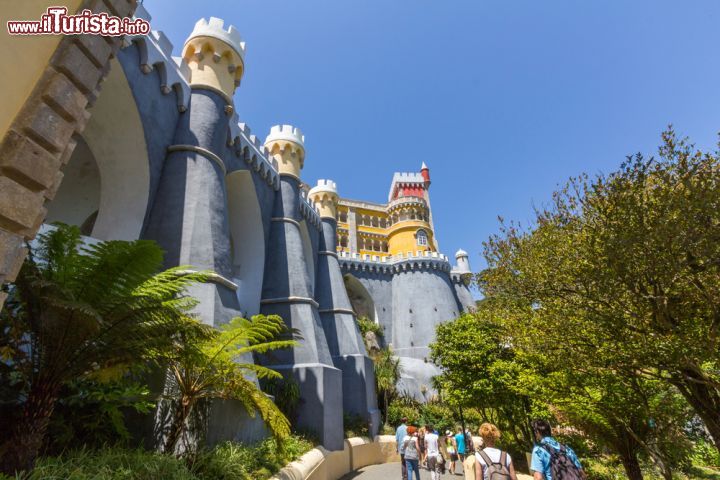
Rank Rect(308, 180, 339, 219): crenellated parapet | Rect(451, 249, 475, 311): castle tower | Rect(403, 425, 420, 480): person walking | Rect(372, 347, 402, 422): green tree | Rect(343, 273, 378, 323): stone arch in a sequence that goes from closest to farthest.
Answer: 1. Rect(403, 425, 420, 480): person walking
2. Rect(372, 347, 402, 422): green tree
3. Rect(308, 180, 339, 219): crenellated parapet
4. Rect(343, 273, 378, 323): stone arch
5. Rect(451, 249, 475, 311): castle tower

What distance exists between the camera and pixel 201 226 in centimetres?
938

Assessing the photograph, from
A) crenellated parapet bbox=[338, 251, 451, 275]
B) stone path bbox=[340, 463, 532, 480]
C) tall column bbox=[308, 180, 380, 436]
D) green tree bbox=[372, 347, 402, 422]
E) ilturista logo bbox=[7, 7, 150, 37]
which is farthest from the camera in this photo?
crenellated parapet bbox=[338, 251, 451, 275]

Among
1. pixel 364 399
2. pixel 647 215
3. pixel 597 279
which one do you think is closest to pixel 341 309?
pixel 364 399

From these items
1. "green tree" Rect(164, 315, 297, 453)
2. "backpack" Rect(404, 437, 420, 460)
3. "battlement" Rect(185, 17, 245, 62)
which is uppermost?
"battlement" Rect(185, 17, 245, 62)

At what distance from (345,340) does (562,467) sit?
44.6 feet

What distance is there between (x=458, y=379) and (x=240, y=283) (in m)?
9.49

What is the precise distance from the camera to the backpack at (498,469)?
394 cm

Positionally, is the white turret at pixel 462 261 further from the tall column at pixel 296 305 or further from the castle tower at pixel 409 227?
the tall column at pixel 296 305

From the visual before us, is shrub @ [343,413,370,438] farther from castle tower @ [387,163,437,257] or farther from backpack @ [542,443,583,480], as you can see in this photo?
castle tower @ [387,163,437,257]

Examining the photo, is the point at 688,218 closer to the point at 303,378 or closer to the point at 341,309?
the point at 303,378

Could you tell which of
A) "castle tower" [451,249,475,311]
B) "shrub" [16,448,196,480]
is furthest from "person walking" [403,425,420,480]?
"castle tower" [451,249,475,311]

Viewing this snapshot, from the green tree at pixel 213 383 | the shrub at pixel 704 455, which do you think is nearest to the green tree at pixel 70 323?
the green tree at pixel 213 383

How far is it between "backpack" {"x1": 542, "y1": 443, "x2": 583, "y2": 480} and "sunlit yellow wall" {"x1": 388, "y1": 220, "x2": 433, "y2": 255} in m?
31.3

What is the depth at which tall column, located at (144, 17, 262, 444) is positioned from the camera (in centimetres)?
842
